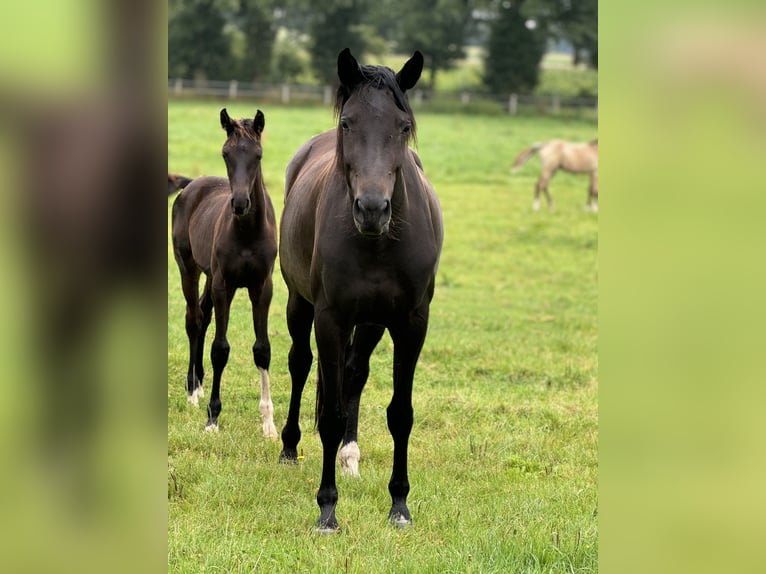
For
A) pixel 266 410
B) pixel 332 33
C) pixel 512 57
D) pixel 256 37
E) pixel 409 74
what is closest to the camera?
pixel 409 74

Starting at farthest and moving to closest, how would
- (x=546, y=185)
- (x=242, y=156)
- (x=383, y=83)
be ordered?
(x=546, y=185) < (x=242, y=156) < (x=383, y=83)

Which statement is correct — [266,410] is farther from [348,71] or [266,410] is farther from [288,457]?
[348,71]

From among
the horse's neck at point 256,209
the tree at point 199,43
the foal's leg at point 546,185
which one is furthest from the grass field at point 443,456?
the tree at point 199,43

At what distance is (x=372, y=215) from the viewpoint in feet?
11.2

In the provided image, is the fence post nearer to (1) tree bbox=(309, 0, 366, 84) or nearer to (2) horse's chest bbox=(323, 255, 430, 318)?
(1) tree bbox=(309, 0, 366, 84)

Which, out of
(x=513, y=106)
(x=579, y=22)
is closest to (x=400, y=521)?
(x=513, y=106)

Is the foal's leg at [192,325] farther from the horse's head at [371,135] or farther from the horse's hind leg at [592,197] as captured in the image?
the horse's hind leg at [592,197]

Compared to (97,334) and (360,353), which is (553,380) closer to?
(360,353)

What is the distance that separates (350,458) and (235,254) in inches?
73.3

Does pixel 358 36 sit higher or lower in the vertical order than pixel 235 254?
higher

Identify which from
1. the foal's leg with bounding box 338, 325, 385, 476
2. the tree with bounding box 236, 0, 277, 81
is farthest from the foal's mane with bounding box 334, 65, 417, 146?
the tree with bounding box 236, 0, 277, 81

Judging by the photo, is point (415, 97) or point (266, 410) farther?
point (415, 97)

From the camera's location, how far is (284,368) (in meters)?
7.32

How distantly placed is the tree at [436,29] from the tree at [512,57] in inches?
104
